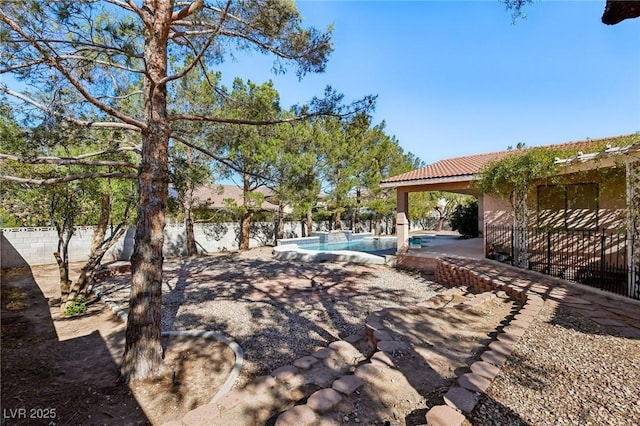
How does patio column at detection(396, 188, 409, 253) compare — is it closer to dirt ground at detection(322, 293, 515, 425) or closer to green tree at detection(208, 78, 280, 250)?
green tree at detection(208, 78, 280, 250)

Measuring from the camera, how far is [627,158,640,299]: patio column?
6359 mm

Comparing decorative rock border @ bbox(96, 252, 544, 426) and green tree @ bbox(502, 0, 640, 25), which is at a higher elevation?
green tree @ bbox(502, 0, 640, 25)

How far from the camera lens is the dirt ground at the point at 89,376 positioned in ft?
11.6

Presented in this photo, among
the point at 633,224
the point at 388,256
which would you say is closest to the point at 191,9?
the point at 633,224

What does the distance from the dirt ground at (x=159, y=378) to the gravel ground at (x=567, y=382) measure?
2.11 ft

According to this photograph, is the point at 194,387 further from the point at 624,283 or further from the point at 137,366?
the point at 624,283

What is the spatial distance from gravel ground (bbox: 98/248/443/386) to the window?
16.8ft

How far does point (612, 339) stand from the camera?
4.54m

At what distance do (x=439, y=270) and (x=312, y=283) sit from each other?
4.63 m

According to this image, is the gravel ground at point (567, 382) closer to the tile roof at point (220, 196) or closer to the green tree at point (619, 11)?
the green tree at point (619, 11)

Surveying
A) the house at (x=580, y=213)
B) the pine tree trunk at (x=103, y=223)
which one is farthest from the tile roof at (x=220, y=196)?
the house at (x=580, y=213)

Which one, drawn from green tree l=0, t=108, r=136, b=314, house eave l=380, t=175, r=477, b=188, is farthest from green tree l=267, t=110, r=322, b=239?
green tree l=0, t=108, r=136, b=314

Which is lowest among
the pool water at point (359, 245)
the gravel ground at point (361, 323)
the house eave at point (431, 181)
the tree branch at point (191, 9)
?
the pool water at point (359, 245)

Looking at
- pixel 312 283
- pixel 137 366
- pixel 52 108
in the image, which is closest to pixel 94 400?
pixel 137 366
